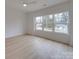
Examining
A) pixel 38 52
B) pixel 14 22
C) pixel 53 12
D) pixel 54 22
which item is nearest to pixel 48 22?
pixel 54 22

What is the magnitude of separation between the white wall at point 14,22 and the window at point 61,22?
3.89 meters

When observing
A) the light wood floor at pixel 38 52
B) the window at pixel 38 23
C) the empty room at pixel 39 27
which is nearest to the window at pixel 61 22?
the empty room at pixel 39 27

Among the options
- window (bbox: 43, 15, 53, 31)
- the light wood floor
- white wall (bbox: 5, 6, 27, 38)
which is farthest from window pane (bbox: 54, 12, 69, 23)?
white wall (bbox: 5, 6, 27, 38)

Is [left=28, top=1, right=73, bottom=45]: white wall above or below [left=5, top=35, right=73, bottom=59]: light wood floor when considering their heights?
above

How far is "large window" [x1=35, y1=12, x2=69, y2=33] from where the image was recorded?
5.42m

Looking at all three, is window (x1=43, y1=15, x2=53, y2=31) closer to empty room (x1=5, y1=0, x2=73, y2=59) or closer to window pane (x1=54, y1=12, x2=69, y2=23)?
empty room (x1=5, y1=0, x2=73, y2=59)

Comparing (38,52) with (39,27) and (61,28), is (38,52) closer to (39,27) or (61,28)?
(61,28)

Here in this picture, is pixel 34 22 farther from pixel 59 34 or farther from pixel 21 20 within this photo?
pixel 59 34

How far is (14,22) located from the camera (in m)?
8.01

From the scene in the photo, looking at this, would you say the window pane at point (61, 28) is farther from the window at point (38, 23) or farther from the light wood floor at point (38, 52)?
the window at point (38, 23)

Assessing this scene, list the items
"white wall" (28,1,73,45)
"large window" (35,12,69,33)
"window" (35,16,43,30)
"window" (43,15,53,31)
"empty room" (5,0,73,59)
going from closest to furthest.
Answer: "empty room" (5,0,73,59)
"white wall" (28,1,73,45)
"large window" (35,12,69,33)
"window" (43,15,53,31)
"window" (35,16,43,30)
